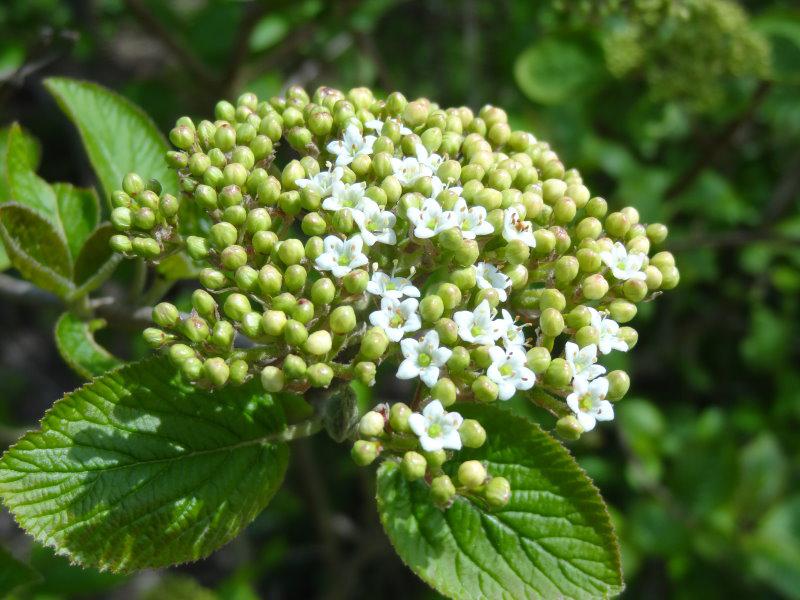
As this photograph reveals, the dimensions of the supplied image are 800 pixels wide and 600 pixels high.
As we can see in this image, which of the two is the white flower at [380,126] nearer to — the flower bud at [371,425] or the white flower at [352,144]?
the white flower at [352,144]

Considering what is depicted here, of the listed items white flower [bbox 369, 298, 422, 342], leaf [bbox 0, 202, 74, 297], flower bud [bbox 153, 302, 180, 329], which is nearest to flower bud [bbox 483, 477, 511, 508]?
white flower [bbox 369, 298, 422, 342]

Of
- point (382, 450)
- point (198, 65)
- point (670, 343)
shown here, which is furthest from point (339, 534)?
point (382, 450)

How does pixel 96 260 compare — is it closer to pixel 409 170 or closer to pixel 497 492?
pixel 409 170

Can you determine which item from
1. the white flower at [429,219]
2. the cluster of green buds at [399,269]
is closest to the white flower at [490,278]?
the cluster of green buds at [399,269]

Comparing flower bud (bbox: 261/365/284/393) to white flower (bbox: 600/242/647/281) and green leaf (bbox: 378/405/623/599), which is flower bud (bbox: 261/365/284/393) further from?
white flower (bbox: 600/242/647/281)

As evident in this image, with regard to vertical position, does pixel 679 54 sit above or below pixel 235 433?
above

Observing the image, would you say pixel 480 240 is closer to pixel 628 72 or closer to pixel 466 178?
→ pixel 466 178
